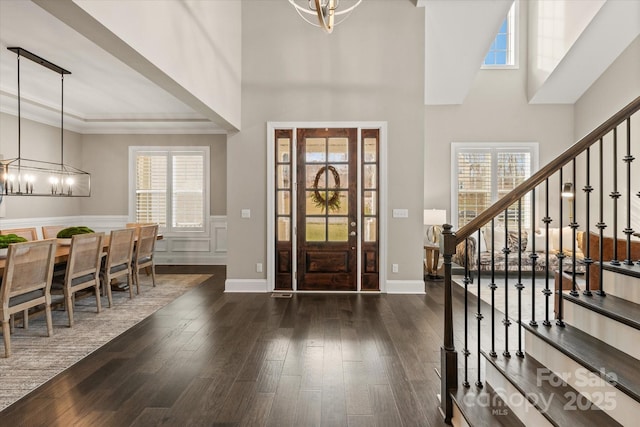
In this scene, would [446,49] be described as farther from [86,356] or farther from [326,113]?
[86,356]

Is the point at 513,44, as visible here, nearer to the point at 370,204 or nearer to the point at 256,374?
the point at 370,204

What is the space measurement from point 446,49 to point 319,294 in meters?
4.10

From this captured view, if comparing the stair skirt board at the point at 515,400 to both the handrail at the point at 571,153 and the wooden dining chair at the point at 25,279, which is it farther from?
the wooden dining chair at the point at 25,279

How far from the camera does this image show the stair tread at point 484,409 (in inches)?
72.8

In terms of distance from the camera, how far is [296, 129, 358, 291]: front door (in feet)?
17.2

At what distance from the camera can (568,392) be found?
1756 mm

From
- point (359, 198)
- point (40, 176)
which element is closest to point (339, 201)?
point (359, 198)

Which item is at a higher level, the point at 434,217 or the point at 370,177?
the point at 370,177

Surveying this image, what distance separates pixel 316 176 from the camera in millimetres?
5258

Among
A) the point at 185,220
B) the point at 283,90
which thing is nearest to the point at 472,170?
the point at 283,90

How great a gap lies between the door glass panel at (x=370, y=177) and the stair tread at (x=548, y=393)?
10.9ft

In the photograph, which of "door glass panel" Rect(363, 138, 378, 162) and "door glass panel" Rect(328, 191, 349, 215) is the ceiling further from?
"door glass panel" Rect(363, 138, 378, 162)

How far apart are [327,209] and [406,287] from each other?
1574 millimetres

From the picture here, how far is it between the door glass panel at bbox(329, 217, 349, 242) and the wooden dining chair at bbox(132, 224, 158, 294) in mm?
2681
